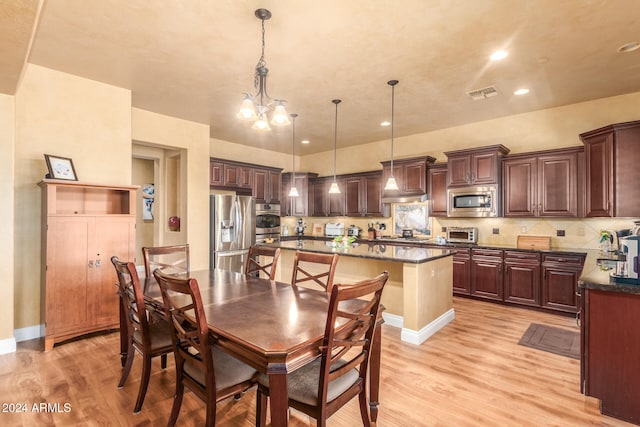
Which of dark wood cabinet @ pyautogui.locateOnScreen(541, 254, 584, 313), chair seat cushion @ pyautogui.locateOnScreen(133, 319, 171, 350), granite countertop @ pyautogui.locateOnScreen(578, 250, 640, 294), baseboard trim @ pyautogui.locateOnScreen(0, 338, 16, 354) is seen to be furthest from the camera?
dark wood cabinet @ pyautogui.locateOnScreen(541, 254, 584, 313)

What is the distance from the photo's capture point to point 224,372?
170cm

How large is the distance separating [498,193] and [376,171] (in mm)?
2311

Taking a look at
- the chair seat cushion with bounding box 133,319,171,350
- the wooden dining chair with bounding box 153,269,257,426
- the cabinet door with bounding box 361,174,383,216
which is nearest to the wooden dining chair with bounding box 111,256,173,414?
the chair seat cushion with bounding box 133,319,171,350

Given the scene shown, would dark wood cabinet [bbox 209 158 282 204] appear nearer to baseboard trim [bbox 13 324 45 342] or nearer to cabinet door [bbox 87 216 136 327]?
cabinet door [bbox 87 216 136 327]

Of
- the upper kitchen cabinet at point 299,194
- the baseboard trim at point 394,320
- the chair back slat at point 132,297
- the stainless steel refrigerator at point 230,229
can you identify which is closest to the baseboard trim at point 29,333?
the chair back slat at point 132,297

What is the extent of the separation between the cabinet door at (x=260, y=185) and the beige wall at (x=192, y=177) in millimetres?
1145

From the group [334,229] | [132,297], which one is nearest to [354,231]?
[334,229]

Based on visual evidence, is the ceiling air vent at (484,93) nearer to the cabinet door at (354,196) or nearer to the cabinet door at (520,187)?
the cabinet door at (520,187)

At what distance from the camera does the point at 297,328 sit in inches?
62.4

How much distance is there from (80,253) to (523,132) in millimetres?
6226

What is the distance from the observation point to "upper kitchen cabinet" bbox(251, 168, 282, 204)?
20.9ft

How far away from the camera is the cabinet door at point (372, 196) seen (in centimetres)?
637

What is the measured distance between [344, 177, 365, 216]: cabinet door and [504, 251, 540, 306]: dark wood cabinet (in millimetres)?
Result: 2930

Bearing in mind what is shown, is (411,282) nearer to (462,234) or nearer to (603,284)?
(603,284)
